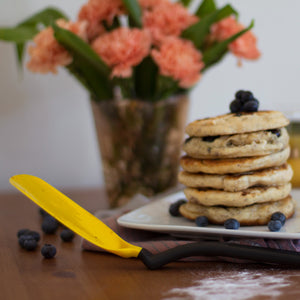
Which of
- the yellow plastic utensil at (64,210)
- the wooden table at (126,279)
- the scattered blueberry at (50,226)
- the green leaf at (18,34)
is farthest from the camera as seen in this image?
the green leaf at (18,34)

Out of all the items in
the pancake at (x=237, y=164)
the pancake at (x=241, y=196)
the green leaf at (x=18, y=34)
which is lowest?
the pancake at (x=241, y=196)

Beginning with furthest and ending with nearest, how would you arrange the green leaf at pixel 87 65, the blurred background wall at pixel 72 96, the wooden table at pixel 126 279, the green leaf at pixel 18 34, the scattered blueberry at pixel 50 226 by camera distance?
the blurred background wall at pixel 72 96 → the green leaf at pixel 18 34 → the green leaf at pixel 87 65 → the scattered blueberry at pixel 50 226 → the wooden table at pixel 126 279

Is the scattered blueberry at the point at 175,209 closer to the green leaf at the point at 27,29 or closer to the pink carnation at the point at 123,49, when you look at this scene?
the pink carnation at the point at 123,49

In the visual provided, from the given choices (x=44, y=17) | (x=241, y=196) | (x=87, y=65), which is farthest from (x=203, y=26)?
(x=241, y=196)

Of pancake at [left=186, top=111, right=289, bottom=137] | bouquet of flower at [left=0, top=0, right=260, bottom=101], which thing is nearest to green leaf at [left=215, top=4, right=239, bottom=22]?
bouquet of flower at [left=0, top=0, right=260, bottom=101]

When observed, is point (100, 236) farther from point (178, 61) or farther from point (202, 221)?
Answer: point (178, 61)

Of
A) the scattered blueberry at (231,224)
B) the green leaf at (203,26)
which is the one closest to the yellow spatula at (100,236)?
the scattered blueberry at (231,224)
